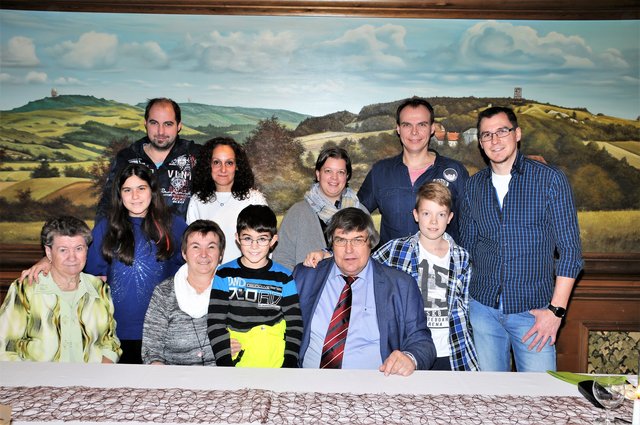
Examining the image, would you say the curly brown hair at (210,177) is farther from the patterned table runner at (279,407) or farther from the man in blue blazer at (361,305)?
the patterned table runner at (279,407)

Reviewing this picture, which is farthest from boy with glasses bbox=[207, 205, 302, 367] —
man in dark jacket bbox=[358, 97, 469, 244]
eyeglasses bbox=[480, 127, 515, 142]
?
eyeglasses bbox=[480, 127, 515, 142]

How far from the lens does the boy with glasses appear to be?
265cm

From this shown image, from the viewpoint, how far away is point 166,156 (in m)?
3.71

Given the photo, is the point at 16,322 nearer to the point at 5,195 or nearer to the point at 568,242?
the point at 5,195

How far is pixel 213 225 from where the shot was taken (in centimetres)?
294

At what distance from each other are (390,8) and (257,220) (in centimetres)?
191

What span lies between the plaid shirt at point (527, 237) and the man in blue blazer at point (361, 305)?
0.49 metres

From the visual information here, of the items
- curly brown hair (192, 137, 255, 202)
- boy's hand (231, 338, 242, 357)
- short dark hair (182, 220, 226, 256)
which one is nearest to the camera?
boy's hand (231, 338, 242, 357)

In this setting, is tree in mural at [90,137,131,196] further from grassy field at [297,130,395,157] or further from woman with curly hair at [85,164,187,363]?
grassy field at [297,130,395,157]

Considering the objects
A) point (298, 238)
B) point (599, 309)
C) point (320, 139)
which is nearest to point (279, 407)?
point (298, 238)

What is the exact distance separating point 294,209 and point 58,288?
131 centimetres

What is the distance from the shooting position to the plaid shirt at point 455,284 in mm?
2938

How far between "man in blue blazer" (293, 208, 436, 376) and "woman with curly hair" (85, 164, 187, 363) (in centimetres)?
75

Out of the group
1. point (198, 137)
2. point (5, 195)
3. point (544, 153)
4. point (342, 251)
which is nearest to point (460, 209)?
point (342, 251)
